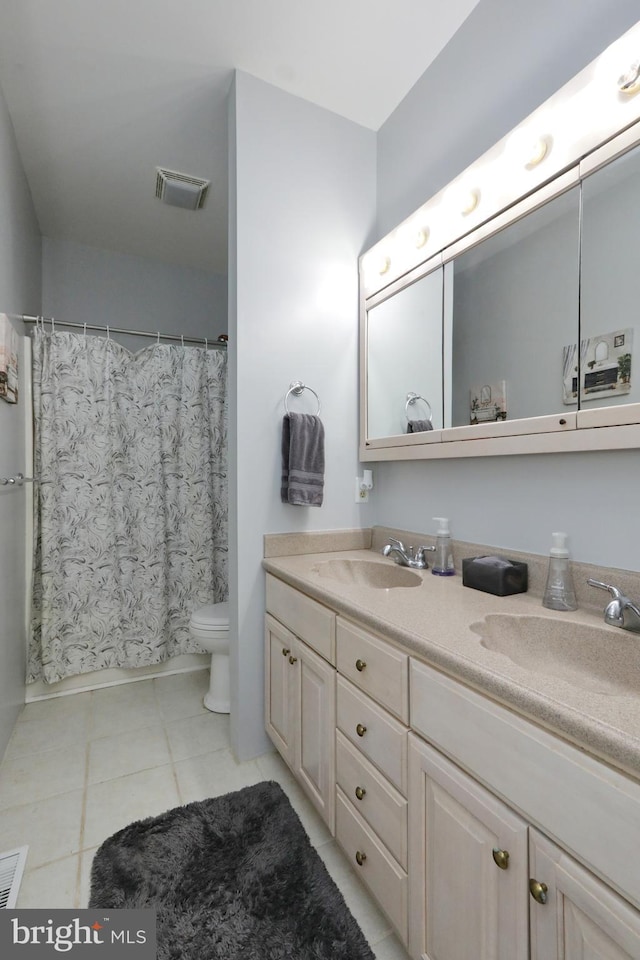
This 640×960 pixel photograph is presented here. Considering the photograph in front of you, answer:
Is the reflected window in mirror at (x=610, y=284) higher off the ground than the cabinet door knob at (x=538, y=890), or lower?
higher

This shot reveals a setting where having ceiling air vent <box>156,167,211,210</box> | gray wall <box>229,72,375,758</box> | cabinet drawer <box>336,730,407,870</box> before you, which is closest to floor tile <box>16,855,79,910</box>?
gray wall <box>229,72,375,758</box>

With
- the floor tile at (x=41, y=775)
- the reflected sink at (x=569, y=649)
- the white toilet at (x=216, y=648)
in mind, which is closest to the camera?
the reflected sink at (x=569, y=649)

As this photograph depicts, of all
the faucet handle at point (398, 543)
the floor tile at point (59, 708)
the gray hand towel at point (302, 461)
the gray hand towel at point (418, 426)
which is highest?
the gray hand towel at point (418, 426)

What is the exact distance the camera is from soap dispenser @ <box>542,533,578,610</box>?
1115mm

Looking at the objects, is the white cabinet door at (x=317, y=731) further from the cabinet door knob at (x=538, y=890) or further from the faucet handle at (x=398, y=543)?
the cabinet door knob at (x=538, y=890)

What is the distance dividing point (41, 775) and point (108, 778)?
0.88 ft

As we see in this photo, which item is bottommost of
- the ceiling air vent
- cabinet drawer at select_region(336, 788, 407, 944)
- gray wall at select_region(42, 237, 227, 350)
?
cabinet drawer at select_region(336, 788, 407, 944)

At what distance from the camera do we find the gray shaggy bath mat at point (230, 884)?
1059 mm

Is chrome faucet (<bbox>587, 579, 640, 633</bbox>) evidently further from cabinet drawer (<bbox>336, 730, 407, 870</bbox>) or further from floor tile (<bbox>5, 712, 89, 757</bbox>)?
floor tile (<bbox>5, 712, 89, 757</bbox>)

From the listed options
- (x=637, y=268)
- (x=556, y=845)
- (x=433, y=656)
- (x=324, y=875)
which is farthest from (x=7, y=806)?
(x=637, y=268)

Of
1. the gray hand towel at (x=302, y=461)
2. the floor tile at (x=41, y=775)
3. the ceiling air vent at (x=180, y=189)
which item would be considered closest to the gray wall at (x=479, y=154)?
the gray hand towel at (x=302, y=461)

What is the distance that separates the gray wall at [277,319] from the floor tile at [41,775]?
62cm

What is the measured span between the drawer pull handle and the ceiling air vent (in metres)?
2.88

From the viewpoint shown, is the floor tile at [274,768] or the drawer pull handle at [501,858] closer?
the drawer pull handle at [501,858]
